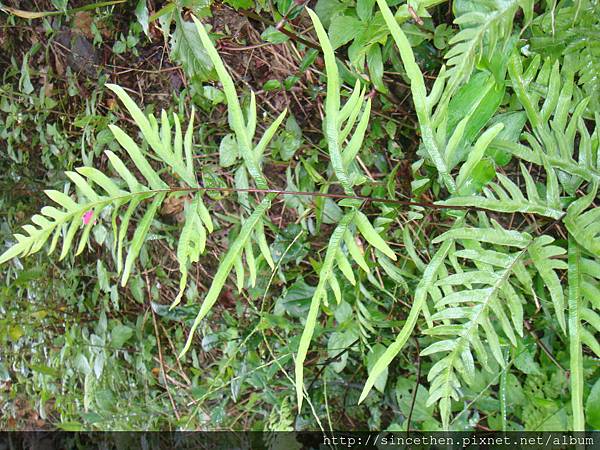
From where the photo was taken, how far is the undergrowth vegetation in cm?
61

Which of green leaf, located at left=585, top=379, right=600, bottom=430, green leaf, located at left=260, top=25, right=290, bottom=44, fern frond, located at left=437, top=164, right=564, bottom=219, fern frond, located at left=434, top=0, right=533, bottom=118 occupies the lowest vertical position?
green leaf, located at left=585, top=379, right=600, bottom=430

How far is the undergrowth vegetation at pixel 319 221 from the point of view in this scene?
61 centimetres

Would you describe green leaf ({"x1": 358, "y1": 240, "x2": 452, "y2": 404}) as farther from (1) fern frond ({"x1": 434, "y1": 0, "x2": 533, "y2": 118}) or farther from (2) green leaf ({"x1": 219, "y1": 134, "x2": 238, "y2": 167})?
(2) green leaf ({"x1": 219, "y1": 134, "x2": 238, "y2": 167})

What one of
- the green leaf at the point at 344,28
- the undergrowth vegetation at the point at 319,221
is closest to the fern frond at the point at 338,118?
the undergrowth vegetation at the point at 319,221

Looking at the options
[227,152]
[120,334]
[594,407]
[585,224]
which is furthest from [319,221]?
[120,334]

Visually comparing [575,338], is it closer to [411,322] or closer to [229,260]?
[411,322]

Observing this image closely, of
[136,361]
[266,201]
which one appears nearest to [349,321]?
[266,201]

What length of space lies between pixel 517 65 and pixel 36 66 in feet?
4.24

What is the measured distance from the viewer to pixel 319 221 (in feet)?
2.89

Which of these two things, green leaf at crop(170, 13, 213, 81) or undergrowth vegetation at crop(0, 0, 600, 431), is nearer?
undergrowth vegetation at crop(0, 0, 600, 431)

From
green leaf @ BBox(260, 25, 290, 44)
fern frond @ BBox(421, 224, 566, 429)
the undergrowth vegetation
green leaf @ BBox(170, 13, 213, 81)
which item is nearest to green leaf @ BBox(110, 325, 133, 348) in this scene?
the undergrowth vegetation

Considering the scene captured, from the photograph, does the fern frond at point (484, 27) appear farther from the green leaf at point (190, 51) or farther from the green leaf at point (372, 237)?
the green leaf at point (190, 51)

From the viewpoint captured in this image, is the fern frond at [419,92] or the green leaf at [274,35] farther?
the green leaf at [274,35]

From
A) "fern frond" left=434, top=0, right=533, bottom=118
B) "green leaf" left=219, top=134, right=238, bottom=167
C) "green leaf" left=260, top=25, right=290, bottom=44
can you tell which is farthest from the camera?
"green leaf" left=219, top=134, right=238, bottom=167
